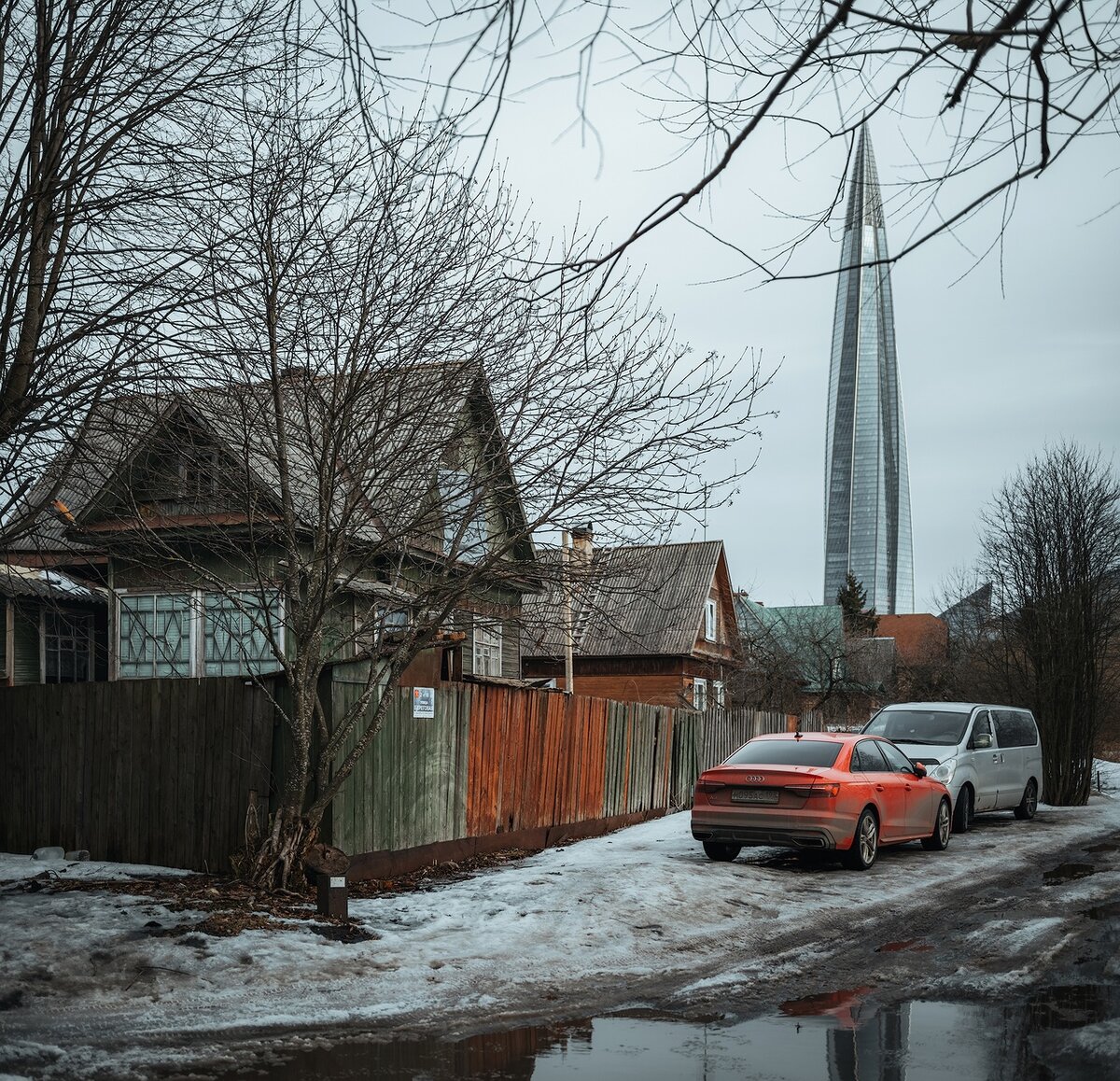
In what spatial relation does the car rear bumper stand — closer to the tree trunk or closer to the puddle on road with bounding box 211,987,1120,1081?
the tree trunk

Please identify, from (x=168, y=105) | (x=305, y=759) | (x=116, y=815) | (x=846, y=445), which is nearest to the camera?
(x=168, y=105)

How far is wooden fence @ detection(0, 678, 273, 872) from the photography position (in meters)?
11.3

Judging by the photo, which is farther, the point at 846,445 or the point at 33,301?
the point at 846,445

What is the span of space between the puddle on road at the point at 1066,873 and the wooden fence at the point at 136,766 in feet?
25.1

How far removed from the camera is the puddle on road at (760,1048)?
5785 millimetres

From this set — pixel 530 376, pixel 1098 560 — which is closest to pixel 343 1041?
pixel 530 376

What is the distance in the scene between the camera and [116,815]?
11953mm

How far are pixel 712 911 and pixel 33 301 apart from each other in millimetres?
6886

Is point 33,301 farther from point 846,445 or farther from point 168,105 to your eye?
point 846,445

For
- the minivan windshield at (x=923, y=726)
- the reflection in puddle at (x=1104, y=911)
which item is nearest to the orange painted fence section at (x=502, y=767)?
the minivan windshield at (x=923, y=726)

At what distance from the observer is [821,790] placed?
41.8ft

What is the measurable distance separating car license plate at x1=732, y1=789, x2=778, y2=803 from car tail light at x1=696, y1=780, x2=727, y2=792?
159mm

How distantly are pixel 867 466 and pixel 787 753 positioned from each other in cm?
15697

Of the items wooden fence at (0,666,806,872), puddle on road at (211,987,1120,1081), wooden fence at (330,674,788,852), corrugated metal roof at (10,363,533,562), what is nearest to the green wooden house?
wooden fence at (0,666,806,872)
